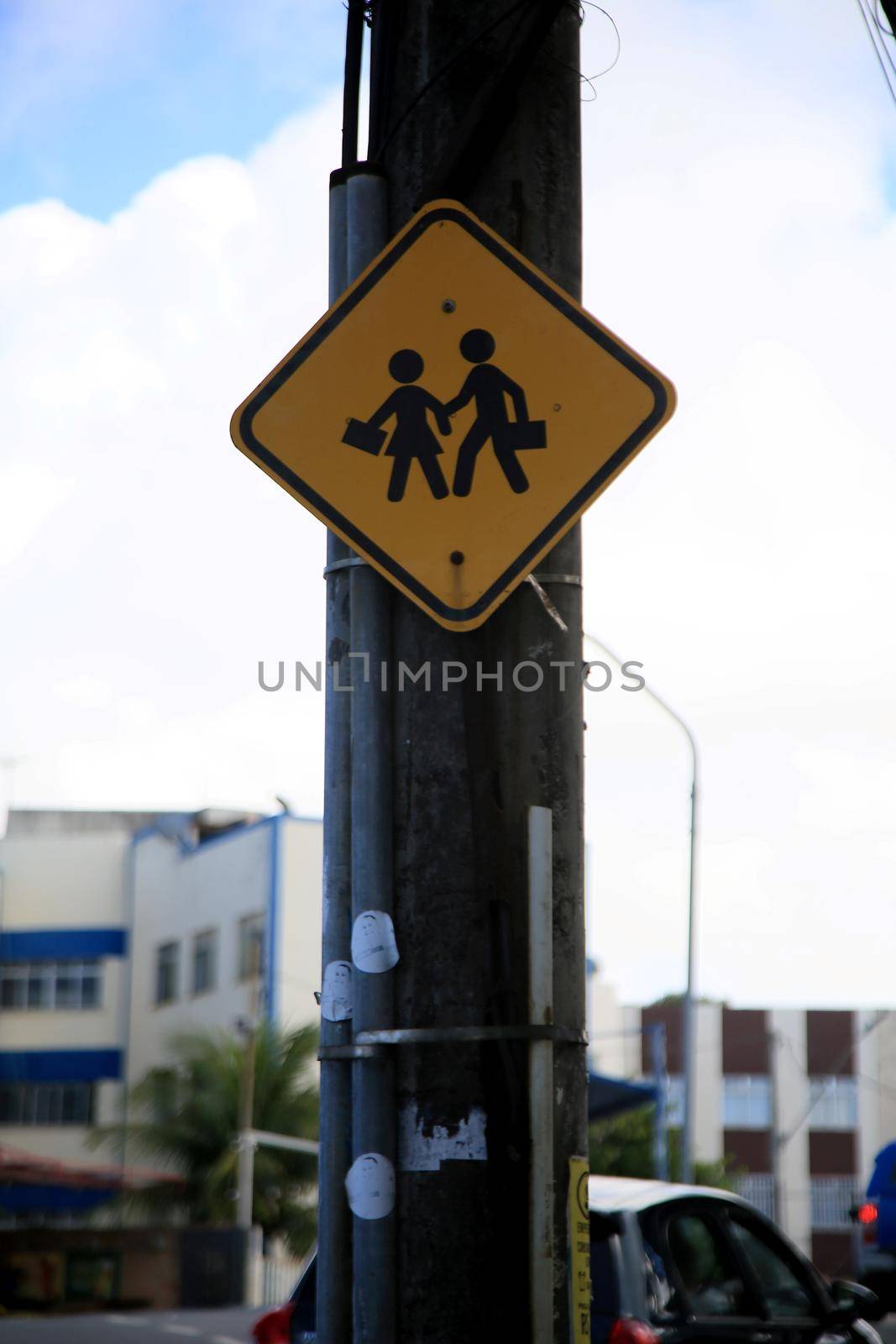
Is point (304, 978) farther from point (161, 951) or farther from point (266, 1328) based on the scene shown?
point (266, 1328)

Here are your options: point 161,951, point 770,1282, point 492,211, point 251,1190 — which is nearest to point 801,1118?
point 161,951

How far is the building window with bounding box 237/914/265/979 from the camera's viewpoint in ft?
129

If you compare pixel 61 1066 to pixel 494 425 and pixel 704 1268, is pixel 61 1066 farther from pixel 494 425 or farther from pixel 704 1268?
pixel 494 425

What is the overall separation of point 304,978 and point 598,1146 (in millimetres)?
11741

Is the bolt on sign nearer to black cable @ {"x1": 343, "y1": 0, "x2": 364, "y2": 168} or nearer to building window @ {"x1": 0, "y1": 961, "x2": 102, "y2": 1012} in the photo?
black cable @ {"x1": 343, "y1": 0, "x2": 364, "y2": 168}

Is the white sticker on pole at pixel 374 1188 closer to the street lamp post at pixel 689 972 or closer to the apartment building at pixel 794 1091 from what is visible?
the street lamp post at pixel 689 972

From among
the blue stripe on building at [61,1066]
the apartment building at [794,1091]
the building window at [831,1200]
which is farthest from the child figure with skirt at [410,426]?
the building window at [831,1200]

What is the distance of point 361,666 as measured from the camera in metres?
3.07

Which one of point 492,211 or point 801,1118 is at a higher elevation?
point 492,211

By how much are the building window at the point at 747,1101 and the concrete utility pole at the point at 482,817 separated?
191 feet

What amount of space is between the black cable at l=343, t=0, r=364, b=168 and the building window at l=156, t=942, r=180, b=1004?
1617 inches

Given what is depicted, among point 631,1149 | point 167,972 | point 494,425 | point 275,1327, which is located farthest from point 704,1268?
point 631,1149

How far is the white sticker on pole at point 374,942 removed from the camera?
2.90m

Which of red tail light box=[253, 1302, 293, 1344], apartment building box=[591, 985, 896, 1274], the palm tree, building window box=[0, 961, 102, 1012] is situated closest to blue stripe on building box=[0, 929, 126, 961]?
building window box=[0, 961, 102, 1012]
